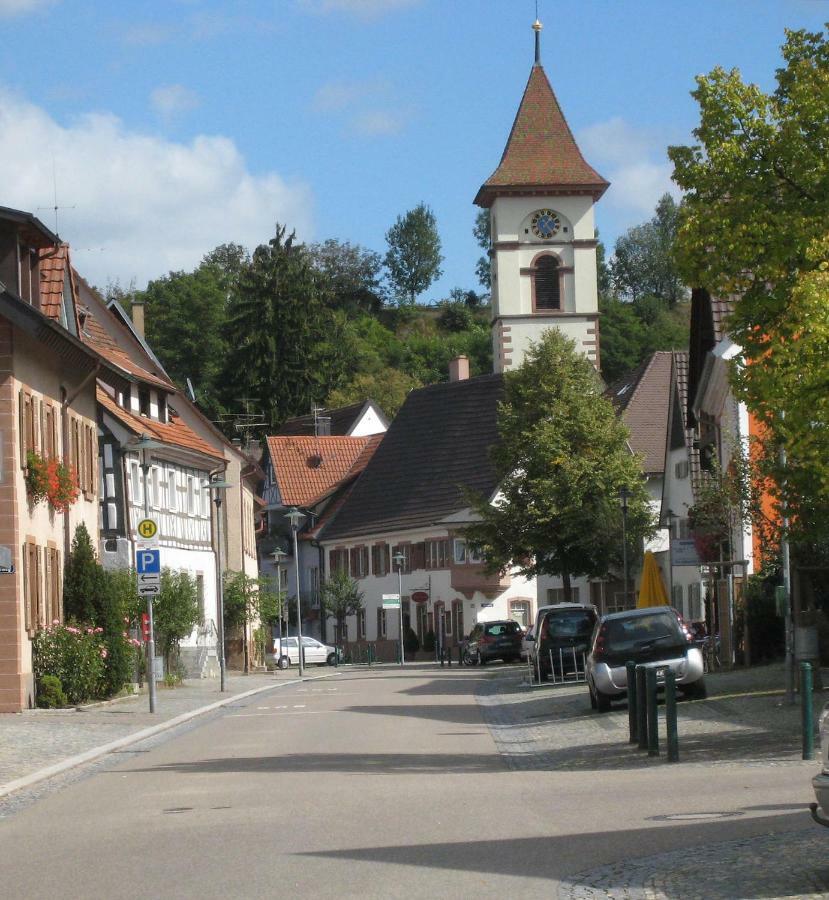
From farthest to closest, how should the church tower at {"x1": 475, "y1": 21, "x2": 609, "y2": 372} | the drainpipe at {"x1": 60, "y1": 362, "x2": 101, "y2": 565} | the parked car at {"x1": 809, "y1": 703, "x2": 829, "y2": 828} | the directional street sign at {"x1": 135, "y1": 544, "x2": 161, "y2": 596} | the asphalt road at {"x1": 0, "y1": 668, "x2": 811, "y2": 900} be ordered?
the church tower at {"x1": 475, "y1": 21, "x2": 609, "y2": 372} → the drainpipe at {"x1": 60, "y1": 362, "x2": 101, "y2": 565} → the directional street sign at {"x1": 135, "y1": 544, "x2": 161, "y2": 596} → the asphalt road at {"x1": 0, "y1": 668, "x2": 811, "y2": 900} → the parked car at {"x1": 809, "y1": 703, "x2": 829, "y2": 828}

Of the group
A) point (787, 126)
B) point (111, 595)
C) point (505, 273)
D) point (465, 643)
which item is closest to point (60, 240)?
point (111, 595)

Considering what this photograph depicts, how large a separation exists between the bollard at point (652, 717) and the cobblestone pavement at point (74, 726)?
21.4 feet

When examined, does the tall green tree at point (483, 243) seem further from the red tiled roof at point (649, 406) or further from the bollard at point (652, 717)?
the bollard at point (652, 717)

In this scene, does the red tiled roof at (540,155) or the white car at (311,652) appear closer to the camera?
the white car at (311,652)

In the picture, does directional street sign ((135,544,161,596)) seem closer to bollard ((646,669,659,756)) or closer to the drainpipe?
the drainpipe

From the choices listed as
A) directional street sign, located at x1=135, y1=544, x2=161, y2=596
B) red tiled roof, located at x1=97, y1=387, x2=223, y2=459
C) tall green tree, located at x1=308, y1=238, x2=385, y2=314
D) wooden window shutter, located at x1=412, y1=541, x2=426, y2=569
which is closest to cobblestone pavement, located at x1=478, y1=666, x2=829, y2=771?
directional street sign, located at x1=135, y1=544, x2=161, y2=596

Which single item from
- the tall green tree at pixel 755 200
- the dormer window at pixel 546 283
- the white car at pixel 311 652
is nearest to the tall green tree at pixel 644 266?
the dormer window at pixel 546 283

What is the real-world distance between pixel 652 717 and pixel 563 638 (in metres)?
20.6

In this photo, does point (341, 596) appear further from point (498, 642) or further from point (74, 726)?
point (74, 726)

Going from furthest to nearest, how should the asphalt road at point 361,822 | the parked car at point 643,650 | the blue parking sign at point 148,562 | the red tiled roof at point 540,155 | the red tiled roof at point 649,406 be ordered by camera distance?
1. the red tiled roof at point 540,155
2. the red tiled roof at point 649,406
3. the blue parking sign at point 148,562
4. the parked car at point 643,650
5. the asphalt road at point 361,822

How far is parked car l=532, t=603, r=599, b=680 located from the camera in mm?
38094

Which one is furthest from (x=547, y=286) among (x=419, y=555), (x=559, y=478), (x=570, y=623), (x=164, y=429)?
(x=570, y=623)

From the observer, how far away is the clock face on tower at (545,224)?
272ft

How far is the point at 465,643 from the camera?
64750mm
